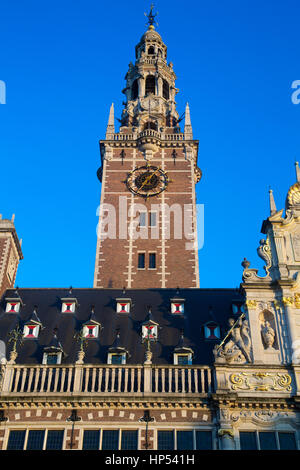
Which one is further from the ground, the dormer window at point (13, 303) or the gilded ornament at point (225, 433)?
the dormer window at point (13, 303)

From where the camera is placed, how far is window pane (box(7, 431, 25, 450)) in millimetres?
22656

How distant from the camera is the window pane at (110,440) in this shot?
2256cm

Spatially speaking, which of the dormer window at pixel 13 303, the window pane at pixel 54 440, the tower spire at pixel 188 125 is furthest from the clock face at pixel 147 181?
the window pane at pixel 54 440

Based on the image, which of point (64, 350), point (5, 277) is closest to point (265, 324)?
point (64, 350)

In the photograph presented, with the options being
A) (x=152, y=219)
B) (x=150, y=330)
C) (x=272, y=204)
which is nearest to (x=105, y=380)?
(x=150, y=330)

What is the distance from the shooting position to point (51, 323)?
29.6 m

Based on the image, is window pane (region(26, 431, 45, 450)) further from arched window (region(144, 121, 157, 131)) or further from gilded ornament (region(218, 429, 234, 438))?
arched window (region(144, 121, 157, 131))

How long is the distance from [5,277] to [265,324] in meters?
15.6

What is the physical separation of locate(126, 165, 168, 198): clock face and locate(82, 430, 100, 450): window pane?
1044 inches

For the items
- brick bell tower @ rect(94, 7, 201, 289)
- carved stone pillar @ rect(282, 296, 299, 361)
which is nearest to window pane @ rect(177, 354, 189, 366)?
carved stone pillar @ rect(282, 296, 299, 361)

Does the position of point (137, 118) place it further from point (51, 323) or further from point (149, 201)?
point (51, 323)

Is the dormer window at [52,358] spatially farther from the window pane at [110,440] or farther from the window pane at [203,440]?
the window pane at [203,440]

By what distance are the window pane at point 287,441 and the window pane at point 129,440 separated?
5.65m
